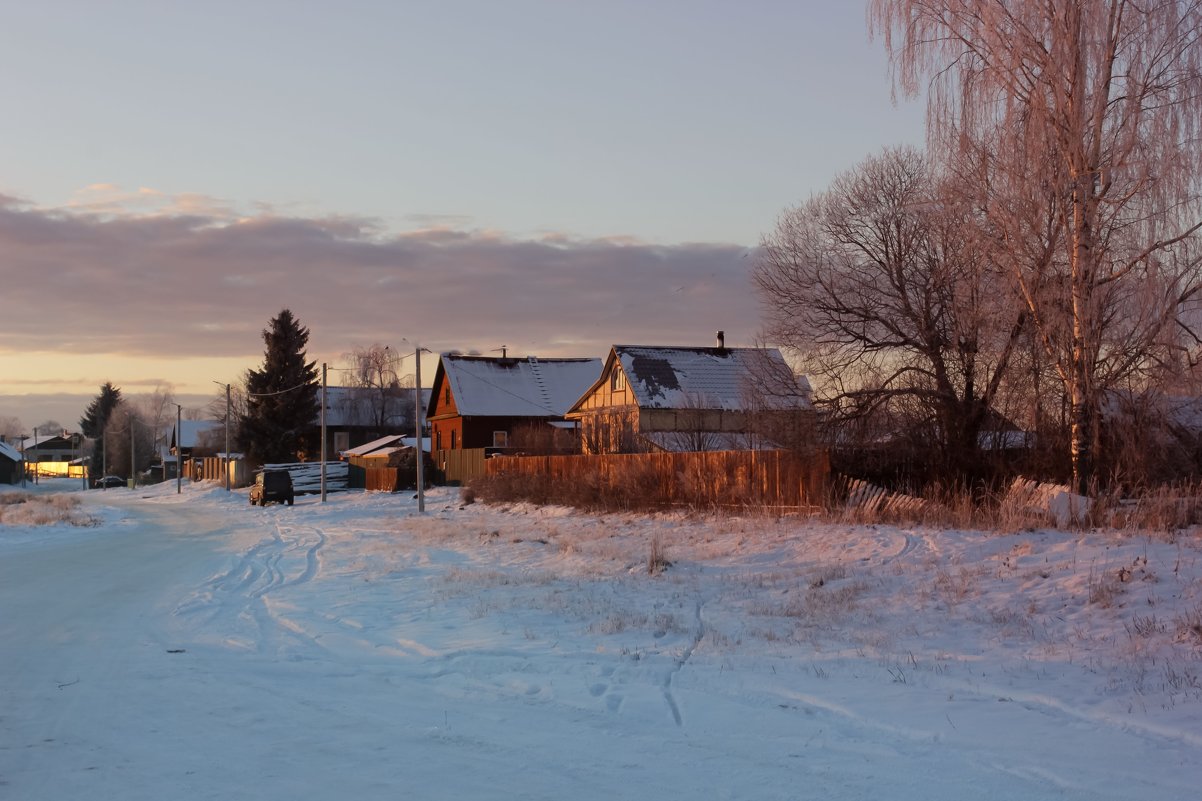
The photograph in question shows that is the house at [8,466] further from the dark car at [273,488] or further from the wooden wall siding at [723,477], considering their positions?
the wooden wall siding at [723,477]

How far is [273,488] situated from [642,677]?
44.8 meters

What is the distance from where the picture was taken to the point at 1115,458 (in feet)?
63.8

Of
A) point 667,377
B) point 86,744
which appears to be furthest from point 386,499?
point 86,744

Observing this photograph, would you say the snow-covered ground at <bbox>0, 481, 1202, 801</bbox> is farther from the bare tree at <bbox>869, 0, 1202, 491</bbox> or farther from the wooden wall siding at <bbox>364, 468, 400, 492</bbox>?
the wooden wall siding at <bbox>364, 468, 400, 492</bbox>

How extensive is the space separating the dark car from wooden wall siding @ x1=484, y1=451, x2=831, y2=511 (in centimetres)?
2410

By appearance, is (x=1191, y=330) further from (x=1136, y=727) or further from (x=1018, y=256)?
(x=1136, y=727)

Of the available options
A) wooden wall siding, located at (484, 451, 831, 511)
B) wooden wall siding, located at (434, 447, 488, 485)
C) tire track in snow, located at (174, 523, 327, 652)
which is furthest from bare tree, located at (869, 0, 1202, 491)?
wooden wall siding, located at (434, 447, 488, 485)

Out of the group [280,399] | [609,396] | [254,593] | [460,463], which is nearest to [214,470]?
[280,399]

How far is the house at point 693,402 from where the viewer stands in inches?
1049

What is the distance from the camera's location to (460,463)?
5547 cm

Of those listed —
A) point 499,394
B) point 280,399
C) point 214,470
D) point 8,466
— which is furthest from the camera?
point 8,466

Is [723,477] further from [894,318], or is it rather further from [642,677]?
[642,677]

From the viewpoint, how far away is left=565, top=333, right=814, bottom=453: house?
26.6 meters

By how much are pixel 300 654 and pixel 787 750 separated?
5669 millimetres
